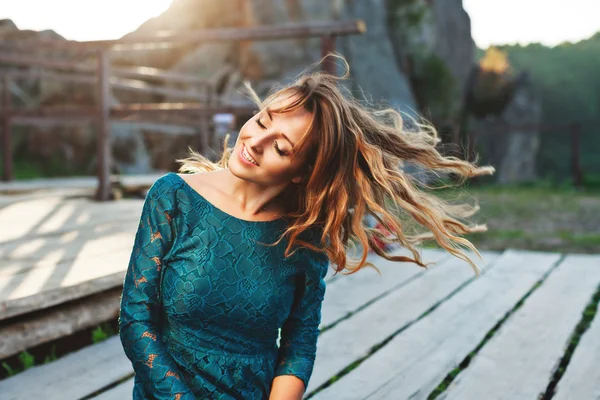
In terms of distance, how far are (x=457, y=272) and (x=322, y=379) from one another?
6.16 ft

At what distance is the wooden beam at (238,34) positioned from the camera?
14.0ft

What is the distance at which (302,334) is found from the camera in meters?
1.72

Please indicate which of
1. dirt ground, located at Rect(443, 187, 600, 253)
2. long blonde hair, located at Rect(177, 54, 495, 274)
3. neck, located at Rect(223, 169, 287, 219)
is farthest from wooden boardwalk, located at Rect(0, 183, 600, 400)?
neck, located at Rect(223, 169, 287, 219)

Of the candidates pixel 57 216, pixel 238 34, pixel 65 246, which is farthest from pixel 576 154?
pixel 65 246

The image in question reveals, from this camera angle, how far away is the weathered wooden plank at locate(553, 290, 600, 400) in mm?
2180

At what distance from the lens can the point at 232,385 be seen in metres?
1.57

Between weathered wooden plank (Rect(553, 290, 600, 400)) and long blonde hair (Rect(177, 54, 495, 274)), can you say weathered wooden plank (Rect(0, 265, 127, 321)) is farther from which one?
weathered wooden plank (Rect(553, 290, 600, 400))

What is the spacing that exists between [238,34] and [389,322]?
7.86 feet

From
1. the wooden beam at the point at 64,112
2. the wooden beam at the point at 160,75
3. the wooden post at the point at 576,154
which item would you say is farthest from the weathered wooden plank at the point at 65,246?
the wooden post at the point at 576,154

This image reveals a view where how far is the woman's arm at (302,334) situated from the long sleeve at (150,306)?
0.27 m

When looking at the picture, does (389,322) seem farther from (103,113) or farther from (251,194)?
(103,113)

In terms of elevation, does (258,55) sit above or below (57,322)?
above

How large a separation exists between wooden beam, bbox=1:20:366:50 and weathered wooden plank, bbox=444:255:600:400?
190 centimetres

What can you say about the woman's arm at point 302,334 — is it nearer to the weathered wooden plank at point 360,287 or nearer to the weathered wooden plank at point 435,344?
the weathered wooden plank at point 435,344
